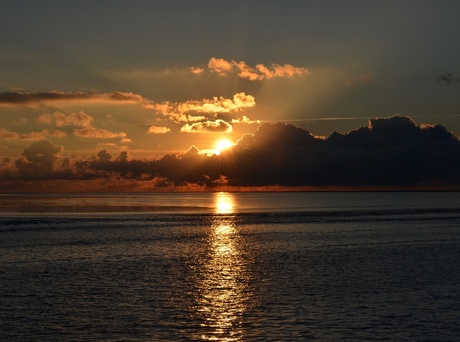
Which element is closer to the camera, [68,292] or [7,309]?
[7,309]

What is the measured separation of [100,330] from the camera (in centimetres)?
2688

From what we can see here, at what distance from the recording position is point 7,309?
103ft

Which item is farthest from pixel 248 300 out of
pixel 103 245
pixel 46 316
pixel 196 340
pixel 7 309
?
pixel 103 245

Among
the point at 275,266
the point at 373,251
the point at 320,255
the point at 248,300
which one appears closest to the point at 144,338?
the point at 248,300

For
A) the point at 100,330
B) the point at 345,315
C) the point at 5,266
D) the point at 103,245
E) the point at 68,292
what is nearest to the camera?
the point at 100,330

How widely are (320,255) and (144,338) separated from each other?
34094 millimetres

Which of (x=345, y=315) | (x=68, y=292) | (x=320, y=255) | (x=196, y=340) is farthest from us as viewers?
(x=320, y=255)

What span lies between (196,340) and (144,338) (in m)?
2.32

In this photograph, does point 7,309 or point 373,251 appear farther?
point 373,251

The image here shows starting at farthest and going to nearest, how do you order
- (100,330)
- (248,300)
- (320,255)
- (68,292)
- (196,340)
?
(320,255)
(68,292)
(248,300)
(100,330)
(196,340)

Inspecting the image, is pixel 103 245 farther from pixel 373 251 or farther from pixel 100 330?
pixel 100 330

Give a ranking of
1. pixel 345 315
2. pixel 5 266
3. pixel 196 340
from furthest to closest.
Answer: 1. pixel 5 266
2. pixel 345 315
3. pixel 196 340

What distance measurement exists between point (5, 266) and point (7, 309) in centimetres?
1884

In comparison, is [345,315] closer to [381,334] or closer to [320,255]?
[381,334]
